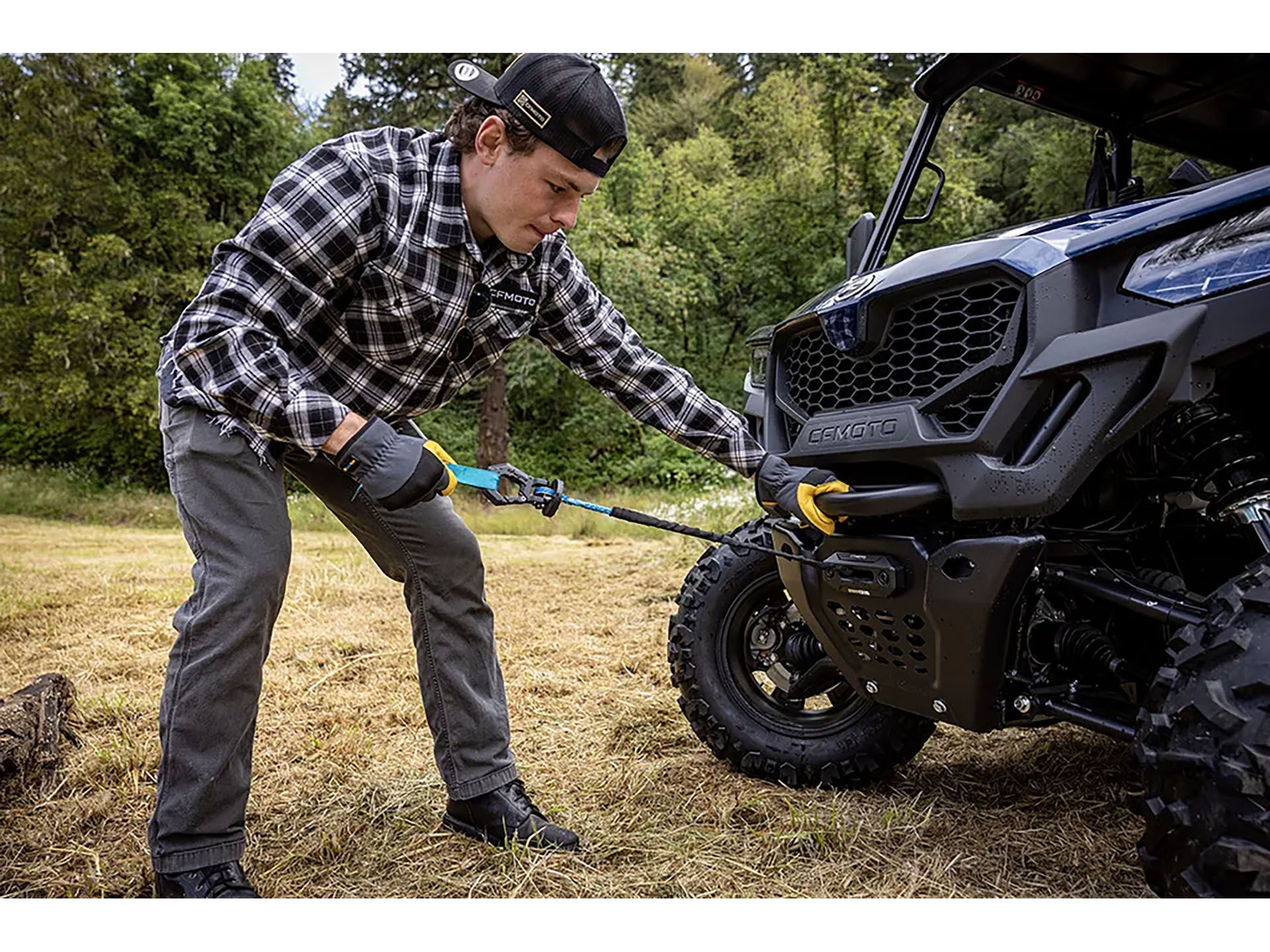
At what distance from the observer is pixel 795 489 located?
2.28 metres

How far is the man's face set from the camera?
2188mm

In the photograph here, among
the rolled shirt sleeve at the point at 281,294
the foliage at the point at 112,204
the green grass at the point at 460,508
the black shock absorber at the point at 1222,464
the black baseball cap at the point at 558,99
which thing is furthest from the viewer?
the foliage at the point at 112,204

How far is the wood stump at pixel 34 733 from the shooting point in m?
2.73

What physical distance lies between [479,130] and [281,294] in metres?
0.59

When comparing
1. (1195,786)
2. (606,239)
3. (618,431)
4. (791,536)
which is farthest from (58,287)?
(1195,786)

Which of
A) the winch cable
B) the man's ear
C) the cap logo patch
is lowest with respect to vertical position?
the winch cable

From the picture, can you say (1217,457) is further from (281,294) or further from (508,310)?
(281,294)

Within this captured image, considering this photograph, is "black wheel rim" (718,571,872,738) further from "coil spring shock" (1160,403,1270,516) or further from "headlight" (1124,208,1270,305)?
"headlight" (1124,208,1270,305)

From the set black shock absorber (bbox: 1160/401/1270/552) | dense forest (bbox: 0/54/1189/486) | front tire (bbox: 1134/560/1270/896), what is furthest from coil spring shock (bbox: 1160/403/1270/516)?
dense forest (bbox: 0/54/1189/486)

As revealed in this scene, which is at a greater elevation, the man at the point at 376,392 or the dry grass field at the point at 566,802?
the man at the point at 376,392

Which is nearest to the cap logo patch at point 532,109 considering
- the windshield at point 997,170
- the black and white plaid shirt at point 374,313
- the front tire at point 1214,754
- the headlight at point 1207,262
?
the black and white plaid shirt at point 374,313

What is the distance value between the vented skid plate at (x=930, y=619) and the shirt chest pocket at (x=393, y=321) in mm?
978

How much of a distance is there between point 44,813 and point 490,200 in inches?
79.8

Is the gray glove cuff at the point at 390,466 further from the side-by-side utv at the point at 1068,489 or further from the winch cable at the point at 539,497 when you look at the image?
the side-by-side utv at the point at 1068,489
